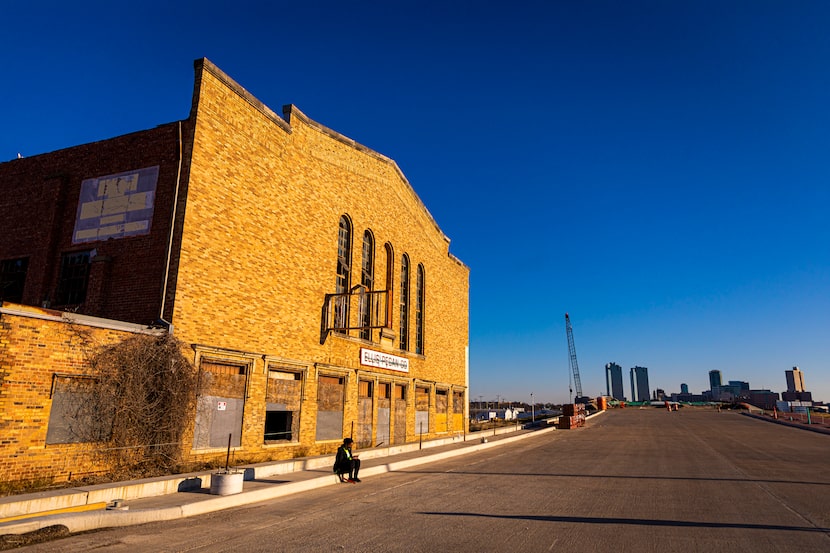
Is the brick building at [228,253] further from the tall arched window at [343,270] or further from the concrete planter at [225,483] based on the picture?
the concrete planter at [225,483]

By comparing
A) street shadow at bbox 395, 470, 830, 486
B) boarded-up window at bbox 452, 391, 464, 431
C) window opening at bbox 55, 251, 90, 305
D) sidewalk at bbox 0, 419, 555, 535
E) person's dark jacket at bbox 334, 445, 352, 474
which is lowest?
Result: street shadow at bbox 395, 470, 830, 486

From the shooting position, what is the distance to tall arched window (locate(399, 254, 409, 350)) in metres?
30.9

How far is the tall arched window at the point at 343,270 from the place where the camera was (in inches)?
912

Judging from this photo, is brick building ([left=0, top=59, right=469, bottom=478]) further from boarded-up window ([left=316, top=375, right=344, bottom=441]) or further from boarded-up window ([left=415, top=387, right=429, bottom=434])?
boarded-up window ([left=415, top=387, right=429, bottom=434])

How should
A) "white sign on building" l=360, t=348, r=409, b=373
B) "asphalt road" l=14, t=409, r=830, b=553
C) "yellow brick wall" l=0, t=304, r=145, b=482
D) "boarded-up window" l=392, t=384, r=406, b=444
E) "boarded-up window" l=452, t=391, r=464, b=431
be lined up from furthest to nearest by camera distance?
"boarded-up window" l=452, t=391, r=464, b=431 → "boarded-up window" l=392, t=384, r=406, b=444 → "white sign on building" l=360, t=348, r=409, b=373 → "yellow brick wall" l=0, t=304, r=145, b=482 → "asphalt road" l=14, t=409, r=830, b=553

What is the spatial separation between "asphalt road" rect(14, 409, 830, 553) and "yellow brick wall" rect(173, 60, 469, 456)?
611 cm

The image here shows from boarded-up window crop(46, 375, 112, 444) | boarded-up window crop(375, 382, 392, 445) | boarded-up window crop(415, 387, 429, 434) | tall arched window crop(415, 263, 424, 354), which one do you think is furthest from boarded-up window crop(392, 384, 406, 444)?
boarded-up window crop(46, 375, 112, 444)

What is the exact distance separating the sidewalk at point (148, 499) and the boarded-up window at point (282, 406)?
8.47ft

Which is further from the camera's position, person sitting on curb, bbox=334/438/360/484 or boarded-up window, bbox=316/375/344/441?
boarded-up window, bbox=316/375/344/441

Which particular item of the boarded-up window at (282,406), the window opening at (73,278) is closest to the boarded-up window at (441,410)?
the boarded-up window at (282,406)

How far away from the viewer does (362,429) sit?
25000mm

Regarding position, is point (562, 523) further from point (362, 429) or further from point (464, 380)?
point (464, 380)

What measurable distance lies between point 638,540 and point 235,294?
1345 cm

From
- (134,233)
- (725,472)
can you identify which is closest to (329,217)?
(134,233)
